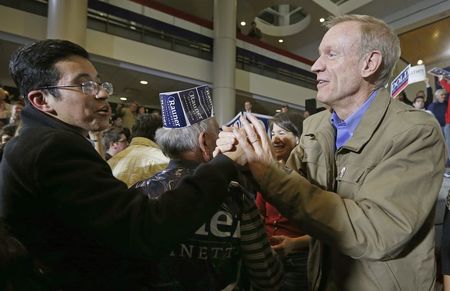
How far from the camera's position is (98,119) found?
40.9 inches

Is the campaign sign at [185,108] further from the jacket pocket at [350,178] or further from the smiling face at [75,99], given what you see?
the jacket pocket at [350,178]

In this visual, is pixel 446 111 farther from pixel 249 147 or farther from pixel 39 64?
pixel 39 64

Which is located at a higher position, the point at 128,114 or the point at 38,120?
the point at 128,114

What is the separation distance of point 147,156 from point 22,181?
145 centimetres

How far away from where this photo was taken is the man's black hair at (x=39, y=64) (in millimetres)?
950

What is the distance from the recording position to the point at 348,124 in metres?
1.12

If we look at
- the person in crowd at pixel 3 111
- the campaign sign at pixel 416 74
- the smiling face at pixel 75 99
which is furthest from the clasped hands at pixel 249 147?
the person in crowd at pixel 3 111

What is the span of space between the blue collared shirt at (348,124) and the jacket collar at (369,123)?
0.16 ft

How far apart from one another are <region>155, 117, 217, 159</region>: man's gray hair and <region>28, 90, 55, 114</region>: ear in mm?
413

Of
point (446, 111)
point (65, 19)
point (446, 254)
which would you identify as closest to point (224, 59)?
point (65, 19)

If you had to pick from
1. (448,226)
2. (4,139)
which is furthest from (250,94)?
(448,226)

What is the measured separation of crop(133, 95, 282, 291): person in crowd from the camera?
3.62 ft

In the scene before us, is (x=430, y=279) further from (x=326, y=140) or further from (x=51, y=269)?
(x=51, y=269)

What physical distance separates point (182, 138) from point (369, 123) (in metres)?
0.63
